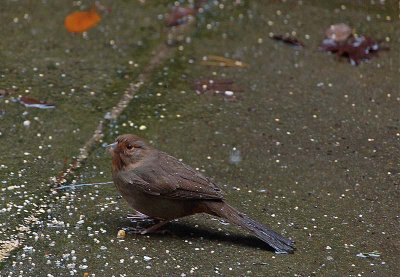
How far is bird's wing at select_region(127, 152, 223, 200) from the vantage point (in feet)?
13.3

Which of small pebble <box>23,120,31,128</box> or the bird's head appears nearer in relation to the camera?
the bird's head

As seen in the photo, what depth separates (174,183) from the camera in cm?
408

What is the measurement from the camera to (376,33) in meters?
6.16

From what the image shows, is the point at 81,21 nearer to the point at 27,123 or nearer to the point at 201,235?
the point at 27,123

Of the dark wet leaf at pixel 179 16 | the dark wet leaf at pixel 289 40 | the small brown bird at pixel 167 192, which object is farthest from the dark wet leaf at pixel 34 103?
the dark wet leaf at pixel 289 40

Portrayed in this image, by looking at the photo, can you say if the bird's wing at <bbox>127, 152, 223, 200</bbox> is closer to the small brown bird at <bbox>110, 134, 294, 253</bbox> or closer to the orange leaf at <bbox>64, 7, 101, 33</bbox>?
the small brown bird at <bbox>110, 134, 294, 253</bbox>

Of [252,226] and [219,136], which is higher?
[252,226]

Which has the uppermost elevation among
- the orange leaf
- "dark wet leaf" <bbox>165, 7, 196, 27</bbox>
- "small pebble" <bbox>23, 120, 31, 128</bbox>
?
"dark wet leaf" <bbox>165, 7, 196, 27</bbox>

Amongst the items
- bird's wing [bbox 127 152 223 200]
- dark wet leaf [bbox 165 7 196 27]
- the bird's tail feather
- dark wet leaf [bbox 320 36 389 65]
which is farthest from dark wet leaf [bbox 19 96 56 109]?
dark wet leaf [bbox 320 36 389 65]

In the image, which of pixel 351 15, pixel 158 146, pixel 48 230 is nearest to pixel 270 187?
pixel 158 146

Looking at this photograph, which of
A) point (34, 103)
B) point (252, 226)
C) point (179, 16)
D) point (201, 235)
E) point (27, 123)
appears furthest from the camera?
point (179, 16)

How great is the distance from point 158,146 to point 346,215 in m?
1.21

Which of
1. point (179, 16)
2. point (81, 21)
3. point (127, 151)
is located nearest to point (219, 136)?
point (127, 151)

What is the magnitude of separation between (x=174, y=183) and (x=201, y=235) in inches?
12.0
